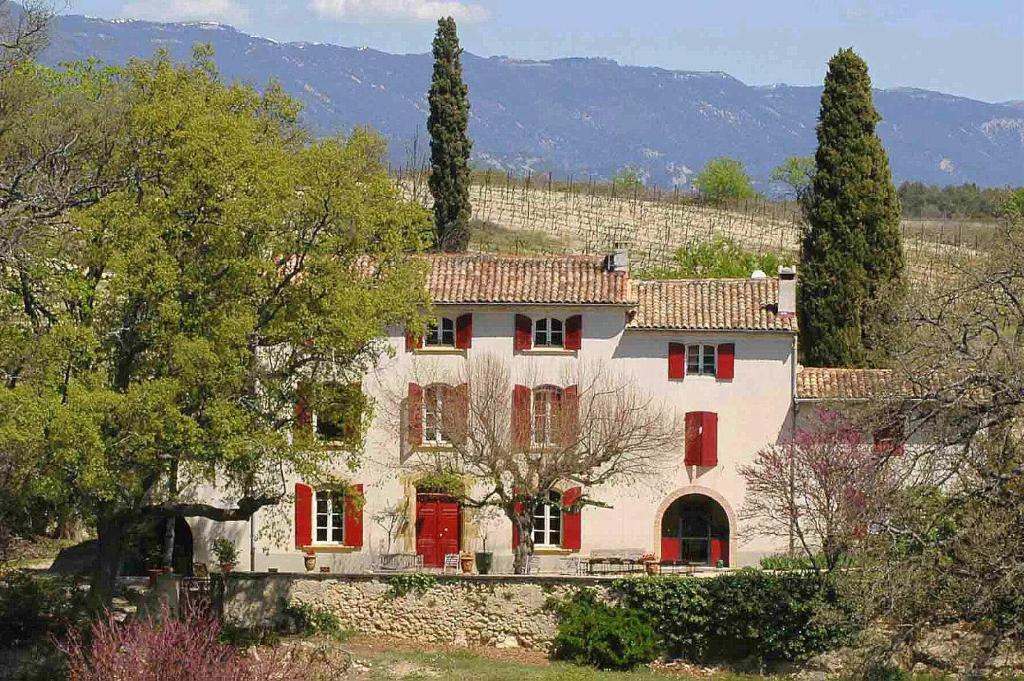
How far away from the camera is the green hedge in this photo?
33.3 metres

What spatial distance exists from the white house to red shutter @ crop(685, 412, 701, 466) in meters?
0.04

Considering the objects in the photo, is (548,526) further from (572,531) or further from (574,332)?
(574,332)

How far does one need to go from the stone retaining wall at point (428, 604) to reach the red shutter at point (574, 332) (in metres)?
6.86

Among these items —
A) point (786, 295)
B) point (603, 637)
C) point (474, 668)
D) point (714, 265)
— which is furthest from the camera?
point (714, 265)

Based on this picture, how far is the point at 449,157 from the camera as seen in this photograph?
171 ft

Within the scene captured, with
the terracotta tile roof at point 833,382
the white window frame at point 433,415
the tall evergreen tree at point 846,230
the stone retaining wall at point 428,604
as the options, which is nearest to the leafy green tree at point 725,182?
the tall evergreen tree at point 846,230

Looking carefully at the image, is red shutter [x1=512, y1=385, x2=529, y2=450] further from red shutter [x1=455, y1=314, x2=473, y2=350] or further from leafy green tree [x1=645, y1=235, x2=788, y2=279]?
leafy green tree [x1=645, y1=235, x2=788, y2=279]

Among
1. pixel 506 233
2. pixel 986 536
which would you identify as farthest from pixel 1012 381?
pixel 506 233

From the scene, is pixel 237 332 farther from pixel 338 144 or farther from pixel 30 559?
pixel 30 559

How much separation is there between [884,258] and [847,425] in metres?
11.6

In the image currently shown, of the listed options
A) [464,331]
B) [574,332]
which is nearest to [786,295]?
[574,332]

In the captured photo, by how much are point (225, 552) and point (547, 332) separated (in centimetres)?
955

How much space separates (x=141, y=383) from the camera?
28766 millimetres

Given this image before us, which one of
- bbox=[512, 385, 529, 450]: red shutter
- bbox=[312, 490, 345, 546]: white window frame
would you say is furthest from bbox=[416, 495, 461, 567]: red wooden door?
bbox=[512, 385, 529, 450]: red shutter
